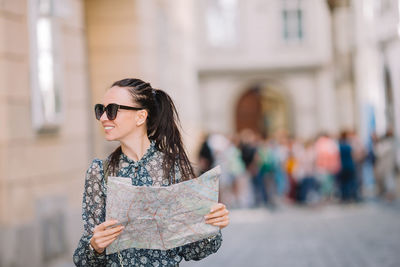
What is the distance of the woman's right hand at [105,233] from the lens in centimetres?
265

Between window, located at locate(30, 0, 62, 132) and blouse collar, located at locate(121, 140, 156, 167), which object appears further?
window, located at locate(30, 0, 62, 132)

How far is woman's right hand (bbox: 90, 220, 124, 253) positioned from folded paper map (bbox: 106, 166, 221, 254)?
33 millimetres

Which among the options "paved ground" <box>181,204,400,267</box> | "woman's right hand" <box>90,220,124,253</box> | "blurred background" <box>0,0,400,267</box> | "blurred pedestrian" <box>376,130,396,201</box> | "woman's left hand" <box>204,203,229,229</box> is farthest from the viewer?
"blurred pedestrian" <box>376,130,396,201</box>

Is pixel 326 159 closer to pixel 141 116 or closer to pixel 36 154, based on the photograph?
pixel 36 154

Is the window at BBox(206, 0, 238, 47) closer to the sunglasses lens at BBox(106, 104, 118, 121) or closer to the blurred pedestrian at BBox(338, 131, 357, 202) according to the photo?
the blurred pedestrian at BBox(338, 131, 357, 202)

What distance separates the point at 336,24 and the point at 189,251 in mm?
21800

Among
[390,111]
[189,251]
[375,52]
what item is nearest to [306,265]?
[189,251]

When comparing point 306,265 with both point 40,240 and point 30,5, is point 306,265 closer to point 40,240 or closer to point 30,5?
point 40,240

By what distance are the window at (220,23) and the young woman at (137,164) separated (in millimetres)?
23700

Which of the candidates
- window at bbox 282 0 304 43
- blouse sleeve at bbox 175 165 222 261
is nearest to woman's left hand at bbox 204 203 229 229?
blouse sleeve at bbox 175 165 222 261

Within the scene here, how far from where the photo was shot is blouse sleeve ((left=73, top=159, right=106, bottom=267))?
2838mm

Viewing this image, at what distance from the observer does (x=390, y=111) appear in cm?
1670

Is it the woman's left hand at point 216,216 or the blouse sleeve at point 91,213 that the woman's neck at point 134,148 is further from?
the woman's left hand at point 216,216

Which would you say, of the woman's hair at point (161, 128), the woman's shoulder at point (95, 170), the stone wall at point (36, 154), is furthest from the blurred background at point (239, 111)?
the woman's shoulder at point (95, 170)
